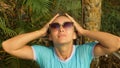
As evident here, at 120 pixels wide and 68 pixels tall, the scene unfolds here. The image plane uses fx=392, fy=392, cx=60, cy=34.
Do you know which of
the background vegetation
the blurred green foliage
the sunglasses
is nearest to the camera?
the sunglasses

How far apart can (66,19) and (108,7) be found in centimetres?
288

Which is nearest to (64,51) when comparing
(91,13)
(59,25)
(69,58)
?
(69,58)

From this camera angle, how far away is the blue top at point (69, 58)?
3707 mm

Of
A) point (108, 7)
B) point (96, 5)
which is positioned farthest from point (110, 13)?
point (96, 5)

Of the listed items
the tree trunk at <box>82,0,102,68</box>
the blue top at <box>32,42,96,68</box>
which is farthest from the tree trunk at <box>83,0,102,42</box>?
the blue top at <box>32,42,96,68</box>

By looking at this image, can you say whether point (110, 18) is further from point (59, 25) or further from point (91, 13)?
point (59, 25)

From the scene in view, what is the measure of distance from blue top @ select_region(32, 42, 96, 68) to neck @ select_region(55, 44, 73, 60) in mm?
31

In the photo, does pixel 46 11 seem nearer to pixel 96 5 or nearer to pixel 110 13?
pixel 96 5

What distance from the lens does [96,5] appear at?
4844 millimetres

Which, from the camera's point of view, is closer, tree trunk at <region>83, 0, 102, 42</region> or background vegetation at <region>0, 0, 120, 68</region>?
tree trunk at <region>83, 0, 102, 42</region>

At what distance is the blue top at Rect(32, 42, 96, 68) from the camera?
371cm

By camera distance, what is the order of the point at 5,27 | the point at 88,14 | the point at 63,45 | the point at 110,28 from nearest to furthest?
the point at 63,45, the point at 88,14, the point at 5,27, the point at 110,28

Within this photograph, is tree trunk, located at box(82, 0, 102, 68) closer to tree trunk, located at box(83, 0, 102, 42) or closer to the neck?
tree trunk, located at box(83, 0, 102, 42)

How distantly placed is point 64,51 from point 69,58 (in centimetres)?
9
